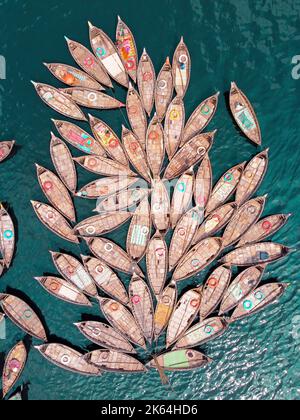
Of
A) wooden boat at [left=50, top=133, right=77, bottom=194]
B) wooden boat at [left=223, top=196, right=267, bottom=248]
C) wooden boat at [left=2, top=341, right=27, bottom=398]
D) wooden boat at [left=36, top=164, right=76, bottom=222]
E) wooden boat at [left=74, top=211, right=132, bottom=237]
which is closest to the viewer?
wooden boat at [left=2, top=341, right=27, bottom=398]

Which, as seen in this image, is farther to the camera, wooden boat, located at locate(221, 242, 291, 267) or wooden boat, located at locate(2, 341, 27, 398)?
wooden boat, located at locate(221, 242, 291, 267)

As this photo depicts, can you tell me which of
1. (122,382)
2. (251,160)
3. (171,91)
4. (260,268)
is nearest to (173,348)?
(122,382)

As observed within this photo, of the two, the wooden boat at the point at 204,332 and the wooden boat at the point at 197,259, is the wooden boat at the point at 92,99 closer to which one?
the wooden boat at the point at 197,259

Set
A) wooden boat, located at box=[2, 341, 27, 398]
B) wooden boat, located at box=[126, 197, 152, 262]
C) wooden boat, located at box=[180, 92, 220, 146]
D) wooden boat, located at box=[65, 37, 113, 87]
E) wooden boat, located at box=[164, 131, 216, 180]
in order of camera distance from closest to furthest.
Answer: wooden boat, located at box=[2, 341, 27, 398] → wooden boat, located at box=[126, 197, 152, 262] → wooden boat, located at box=[164, 131, 216, 180] → wooden boat, located at box=[180, 92, 220, 146] → wooden boat, located at box=[65, 37, 113, 87]

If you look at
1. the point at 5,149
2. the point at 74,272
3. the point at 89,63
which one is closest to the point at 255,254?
the point at 74,272

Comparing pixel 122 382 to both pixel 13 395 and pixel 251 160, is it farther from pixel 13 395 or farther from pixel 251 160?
pixel 251 160

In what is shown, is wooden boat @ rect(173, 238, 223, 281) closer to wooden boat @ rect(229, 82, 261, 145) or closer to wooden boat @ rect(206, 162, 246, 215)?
wooden boat @ rect(206, 162, 246, 215)

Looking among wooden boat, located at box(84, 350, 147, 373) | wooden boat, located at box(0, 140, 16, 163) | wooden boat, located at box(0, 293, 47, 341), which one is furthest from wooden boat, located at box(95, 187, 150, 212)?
wooden boat, located at box(84, 350, 147, 373)
